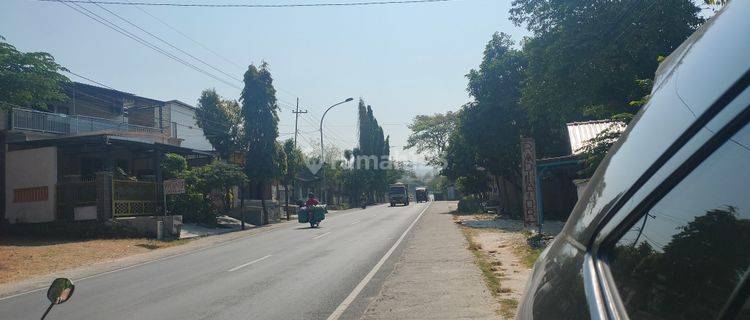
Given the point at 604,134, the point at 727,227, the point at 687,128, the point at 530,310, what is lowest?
the point at 530,310

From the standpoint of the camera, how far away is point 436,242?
57.9 feet

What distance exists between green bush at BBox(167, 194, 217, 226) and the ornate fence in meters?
2.33

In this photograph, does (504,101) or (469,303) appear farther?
(504,101)

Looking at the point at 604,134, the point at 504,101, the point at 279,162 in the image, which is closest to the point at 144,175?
the point at 279,162

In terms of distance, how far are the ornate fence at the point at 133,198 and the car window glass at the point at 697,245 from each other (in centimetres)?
2608

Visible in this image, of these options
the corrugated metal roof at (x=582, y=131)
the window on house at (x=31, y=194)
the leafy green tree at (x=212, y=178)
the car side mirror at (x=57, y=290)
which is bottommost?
the car side mirror at (x=57, y=290)

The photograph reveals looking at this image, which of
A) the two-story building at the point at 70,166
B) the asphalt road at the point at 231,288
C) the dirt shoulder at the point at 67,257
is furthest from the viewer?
the two-story building at the point at 70,166

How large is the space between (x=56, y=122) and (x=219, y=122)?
14.4 m

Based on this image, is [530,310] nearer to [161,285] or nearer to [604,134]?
[161,285]

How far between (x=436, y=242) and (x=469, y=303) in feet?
31.6

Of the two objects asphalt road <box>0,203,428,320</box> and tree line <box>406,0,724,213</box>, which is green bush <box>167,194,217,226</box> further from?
tree line <box>406,0,724,213</box>

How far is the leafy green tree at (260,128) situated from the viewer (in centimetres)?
3662

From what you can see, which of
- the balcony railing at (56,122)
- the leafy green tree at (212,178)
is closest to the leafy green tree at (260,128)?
the leafy green tree at (212,178)

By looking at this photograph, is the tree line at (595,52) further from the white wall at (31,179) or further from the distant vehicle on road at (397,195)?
the distant vehicle on road at (397,195)
